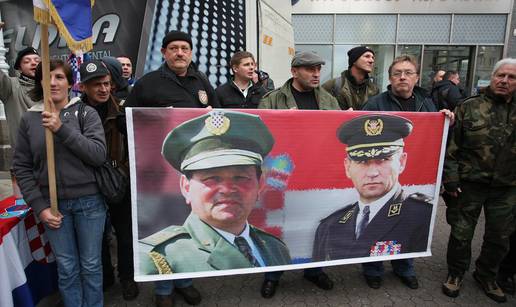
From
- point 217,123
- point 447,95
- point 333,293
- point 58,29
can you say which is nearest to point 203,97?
point 217,123

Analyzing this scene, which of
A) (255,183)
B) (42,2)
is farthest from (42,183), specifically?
(255,183)

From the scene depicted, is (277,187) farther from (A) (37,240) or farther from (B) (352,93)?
(A) (37,240)

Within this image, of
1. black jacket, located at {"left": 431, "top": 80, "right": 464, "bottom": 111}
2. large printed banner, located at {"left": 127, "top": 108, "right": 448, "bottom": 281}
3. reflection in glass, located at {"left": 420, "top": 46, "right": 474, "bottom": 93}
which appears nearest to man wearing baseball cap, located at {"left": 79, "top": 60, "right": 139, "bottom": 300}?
large printed banner, located at {"left": 127, "top": 108, "right": 448, "bottom": 281}

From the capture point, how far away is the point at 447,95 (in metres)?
6.11

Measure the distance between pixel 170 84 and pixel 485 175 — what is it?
8.18 feet

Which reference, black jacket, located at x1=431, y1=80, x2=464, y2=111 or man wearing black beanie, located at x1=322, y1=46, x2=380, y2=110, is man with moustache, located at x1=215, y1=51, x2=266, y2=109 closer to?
man wearing black beanie, located at x1=322, y1=46, x2=380, y2=110

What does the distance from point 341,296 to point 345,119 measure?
1444 mm

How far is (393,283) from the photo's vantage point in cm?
304

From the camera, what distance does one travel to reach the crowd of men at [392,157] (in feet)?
8.54

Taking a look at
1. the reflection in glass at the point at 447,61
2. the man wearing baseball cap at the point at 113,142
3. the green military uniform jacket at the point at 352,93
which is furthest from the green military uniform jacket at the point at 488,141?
the reflection in glass at the point at 447,61

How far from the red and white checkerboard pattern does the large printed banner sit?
64 cm

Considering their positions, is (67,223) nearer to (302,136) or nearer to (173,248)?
(173,248)

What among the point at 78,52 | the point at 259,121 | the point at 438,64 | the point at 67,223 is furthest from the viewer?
the point at 438,64

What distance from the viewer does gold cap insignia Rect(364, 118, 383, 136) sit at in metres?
2.66
